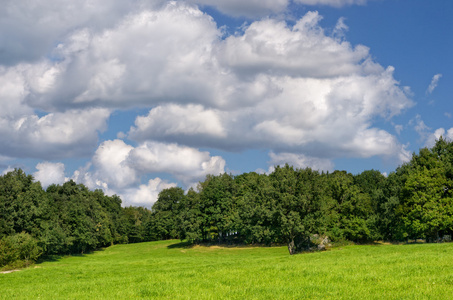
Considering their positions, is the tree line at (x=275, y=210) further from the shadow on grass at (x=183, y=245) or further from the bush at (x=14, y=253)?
the shadow on grass at (x=183, y=245)

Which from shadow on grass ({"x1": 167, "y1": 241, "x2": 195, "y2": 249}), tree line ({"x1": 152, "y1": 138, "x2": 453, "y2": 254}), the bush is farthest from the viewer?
shadow on grass ({"x1": 167, "y1": 241, "x2": 195, "y2": 249})

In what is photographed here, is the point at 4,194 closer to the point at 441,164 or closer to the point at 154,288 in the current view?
the point at 154,288

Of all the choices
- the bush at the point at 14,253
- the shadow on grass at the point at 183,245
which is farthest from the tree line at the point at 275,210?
the shadow on grass at the point at 183,245

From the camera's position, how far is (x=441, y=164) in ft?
209

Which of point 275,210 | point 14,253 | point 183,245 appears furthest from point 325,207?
point 183,245

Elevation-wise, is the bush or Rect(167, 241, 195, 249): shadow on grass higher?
the bush

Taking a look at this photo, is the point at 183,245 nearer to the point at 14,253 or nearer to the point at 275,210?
the point at 14,253

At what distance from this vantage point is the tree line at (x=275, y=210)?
55531 mm

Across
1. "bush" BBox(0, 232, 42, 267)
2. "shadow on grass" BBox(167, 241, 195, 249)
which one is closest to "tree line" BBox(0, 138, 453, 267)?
"bush" BBox(0, 232, 42, 267)

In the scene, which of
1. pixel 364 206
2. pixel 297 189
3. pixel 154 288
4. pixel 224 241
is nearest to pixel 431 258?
pixel 154 288

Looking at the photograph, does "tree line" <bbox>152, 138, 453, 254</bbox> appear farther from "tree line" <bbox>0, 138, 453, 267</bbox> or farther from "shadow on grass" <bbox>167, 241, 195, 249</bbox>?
"shadow on grass" <bbox>167, 241, 195, 249</bbox>

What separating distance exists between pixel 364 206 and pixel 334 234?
1372 centimetres

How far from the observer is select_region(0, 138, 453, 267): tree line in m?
55.5

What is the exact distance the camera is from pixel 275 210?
5447cm
